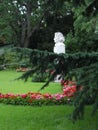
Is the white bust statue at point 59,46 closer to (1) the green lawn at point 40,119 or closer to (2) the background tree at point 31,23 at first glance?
(1) the green lawn at point 40,119

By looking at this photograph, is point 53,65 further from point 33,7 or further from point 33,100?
Answer: point 33,7

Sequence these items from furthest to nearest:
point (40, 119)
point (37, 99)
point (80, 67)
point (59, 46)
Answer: point (59, 46)
point (37, 99)
point (40, 119)
point (80, 67)

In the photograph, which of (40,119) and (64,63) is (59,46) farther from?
(64,63)

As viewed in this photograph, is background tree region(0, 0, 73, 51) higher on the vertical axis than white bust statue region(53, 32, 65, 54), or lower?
higher

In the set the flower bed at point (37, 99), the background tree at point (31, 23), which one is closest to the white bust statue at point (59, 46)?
the flower bed at point (37, 99)

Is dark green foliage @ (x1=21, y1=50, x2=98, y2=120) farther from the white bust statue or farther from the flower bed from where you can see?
the white bust statue

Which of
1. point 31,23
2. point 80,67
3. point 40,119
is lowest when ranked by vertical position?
point 40,119

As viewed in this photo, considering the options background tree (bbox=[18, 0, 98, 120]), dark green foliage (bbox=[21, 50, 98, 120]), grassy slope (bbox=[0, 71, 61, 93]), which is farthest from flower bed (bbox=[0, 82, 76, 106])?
dark green foliage (bbox=[21, 50, 98, 120])

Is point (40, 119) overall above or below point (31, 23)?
below

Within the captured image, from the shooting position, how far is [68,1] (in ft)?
24.9

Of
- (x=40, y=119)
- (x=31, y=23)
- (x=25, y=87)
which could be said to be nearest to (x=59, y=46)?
(x=25, y=87)

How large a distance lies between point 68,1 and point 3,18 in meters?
31.8

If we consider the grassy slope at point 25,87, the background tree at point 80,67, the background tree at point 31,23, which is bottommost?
the grassy slope at point 25,87

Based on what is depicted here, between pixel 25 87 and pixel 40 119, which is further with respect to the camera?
pixel 25 87
